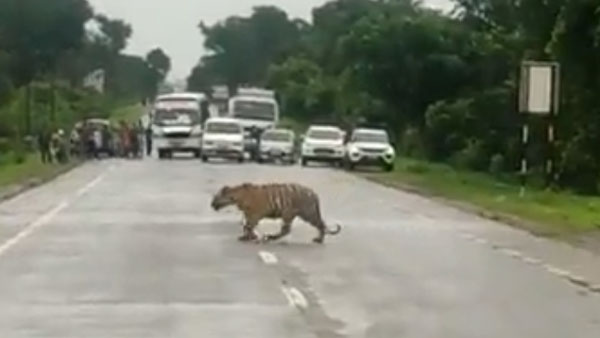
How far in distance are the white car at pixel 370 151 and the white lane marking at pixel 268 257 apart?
45.5 metres

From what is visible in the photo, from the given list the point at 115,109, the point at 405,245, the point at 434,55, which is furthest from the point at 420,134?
the point at 115,109

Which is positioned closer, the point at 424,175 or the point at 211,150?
the point at 424,175

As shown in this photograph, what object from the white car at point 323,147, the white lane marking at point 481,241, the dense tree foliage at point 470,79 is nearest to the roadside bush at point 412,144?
the dense tree foliage at point 470,79

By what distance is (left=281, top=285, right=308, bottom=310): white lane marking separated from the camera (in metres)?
17.8

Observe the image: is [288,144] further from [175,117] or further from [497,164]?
[497,164]

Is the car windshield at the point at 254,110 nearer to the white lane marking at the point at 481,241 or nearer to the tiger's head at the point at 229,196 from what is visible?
the white lane marking at the point at 481,241

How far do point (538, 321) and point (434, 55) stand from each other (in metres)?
71.8

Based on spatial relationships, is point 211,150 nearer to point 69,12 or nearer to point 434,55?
point 434,55

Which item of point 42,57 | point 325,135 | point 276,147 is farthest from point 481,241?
point 42,57

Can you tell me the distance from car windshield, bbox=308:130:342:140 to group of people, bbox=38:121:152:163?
10.2 meters

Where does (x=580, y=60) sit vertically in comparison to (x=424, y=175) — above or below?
above

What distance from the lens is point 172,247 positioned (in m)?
26.4

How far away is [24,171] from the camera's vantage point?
5916 cm

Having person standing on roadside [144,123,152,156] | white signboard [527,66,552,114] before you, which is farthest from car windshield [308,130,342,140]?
white signboard [527,66,552,114]
